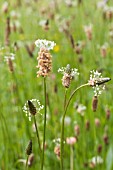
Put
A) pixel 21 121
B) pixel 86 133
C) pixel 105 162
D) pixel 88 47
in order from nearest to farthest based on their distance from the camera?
pixel 105 162, pixel 86 133, pixel 21 121, pixel 88 47

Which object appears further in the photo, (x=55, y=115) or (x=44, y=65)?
(x=55, y=115)

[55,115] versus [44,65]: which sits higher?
[55,115]

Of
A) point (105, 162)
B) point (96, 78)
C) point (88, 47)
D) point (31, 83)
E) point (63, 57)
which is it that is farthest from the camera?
point (88, 47)

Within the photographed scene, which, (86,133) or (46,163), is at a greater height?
(86,133)

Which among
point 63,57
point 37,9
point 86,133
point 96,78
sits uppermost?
point 37,9

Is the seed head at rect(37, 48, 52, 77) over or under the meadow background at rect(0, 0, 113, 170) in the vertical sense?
under

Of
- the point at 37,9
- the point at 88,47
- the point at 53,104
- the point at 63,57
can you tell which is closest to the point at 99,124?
the point at 53,104

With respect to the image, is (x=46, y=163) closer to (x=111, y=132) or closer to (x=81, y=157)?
(x=81, y=157)

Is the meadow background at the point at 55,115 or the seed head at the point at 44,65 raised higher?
the meadow background at the point at 55,115

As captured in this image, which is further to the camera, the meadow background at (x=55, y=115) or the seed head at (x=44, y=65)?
the meadow background at (x=55, y=115)

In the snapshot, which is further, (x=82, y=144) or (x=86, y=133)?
(x=86, y=133)

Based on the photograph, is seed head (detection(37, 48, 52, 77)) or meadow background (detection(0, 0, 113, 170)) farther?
meadow background (detection(0, 0, 113, 170))
